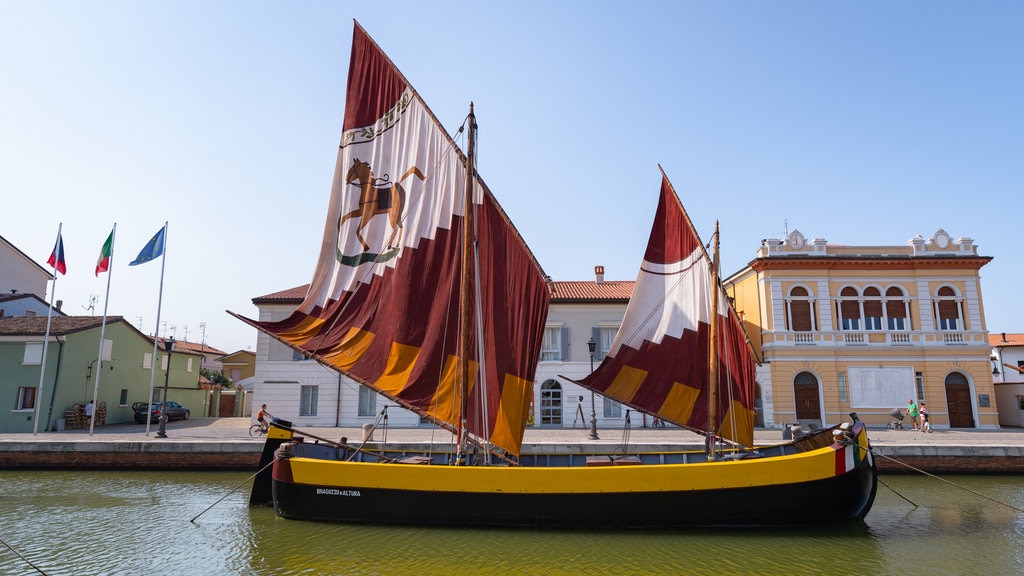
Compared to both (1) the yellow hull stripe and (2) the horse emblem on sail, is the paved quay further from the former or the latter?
(2) the horse emblem on sail

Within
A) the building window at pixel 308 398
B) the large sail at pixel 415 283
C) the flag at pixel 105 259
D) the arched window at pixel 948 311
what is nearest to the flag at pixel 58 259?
the flag at pixel 105 259

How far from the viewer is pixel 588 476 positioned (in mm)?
10945

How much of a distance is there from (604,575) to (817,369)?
2245 cm

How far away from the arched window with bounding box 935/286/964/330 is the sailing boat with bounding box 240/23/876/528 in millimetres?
19577

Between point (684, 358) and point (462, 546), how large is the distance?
6750 mm

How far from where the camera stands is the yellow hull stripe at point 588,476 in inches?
422

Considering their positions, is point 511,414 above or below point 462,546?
above

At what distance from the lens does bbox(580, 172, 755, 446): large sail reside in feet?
44.6

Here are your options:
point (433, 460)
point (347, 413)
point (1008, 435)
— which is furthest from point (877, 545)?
point (347, 413)

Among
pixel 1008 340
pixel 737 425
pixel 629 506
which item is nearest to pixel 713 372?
pixel 737 425

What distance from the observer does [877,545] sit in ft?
33.8

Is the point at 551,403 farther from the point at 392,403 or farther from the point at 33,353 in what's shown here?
the point at 33,353

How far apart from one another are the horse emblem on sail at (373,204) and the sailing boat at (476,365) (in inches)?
1.3

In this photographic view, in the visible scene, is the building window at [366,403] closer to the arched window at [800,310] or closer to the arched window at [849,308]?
the arched window at [800,310]
